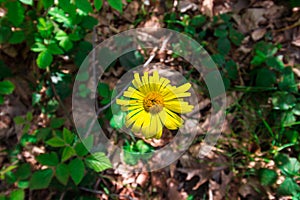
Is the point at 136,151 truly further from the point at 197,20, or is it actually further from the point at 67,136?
the point at 197,20

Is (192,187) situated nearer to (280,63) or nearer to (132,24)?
(280,63)

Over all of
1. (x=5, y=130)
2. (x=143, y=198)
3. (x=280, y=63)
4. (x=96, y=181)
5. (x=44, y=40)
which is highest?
(x=44, y=40)

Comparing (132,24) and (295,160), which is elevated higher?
(132,24)

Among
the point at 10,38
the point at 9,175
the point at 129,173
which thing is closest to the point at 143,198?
the point at 129,173

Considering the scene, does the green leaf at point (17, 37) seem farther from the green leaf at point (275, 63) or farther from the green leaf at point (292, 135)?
the green leaf at point (292, 135)

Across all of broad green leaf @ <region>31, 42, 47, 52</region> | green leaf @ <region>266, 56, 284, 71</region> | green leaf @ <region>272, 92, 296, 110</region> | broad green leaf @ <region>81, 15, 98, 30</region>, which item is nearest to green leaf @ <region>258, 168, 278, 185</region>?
green leaf @ <region>272, 92, 296, 110</region>

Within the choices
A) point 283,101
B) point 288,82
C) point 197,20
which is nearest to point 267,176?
point 283,101
